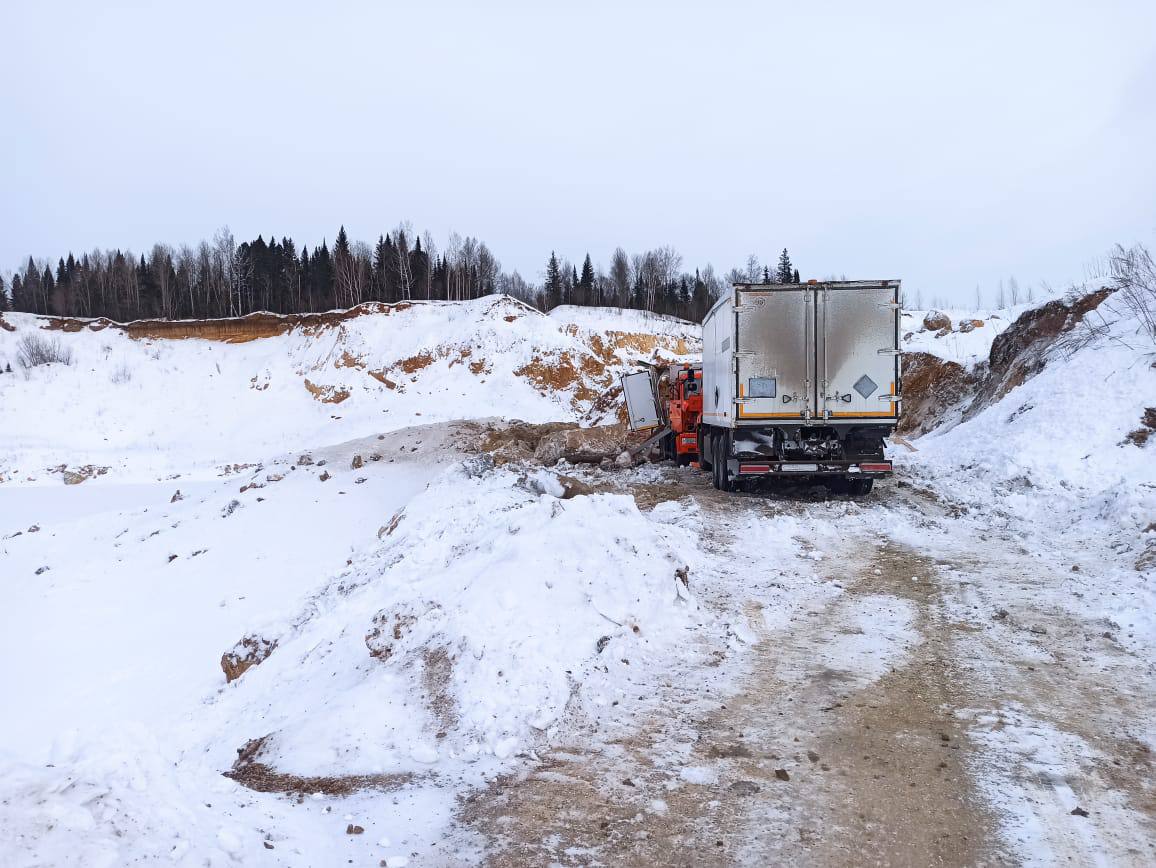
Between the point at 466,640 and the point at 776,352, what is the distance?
837 centimetres

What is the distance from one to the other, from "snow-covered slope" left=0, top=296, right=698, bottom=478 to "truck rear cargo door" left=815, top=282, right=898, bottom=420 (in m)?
24.7

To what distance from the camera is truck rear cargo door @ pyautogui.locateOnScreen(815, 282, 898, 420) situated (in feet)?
38.4

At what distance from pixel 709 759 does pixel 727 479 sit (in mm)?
9529

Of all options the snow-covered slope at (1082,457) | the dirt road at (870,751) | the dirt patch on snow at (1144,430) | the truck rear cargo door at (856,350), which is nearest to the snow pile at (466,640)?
the dirt road at (870,751)

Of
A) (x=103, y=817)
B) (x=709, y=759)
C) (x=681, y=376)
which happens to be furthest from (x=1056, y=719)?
(x=681, y=376)

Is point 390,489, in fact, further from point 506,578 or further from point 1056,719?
point 1056,719

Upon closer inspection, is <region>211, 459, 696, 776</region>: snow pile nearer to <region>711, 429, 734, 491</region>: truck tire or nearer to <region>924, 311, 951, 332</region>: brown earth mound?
<region>711, 429, 734, 491</region>: truck tire

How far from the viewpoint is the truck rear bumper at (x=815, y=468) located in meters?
12.0

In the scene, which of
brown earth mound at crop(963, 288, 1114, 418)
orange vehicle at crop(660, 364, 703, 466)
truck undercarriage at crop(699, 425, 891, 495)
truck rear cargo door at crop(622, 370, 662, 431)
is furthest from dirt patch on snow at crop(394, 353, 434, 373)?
truck undercarriage at crop(699, 425, 891, 495)

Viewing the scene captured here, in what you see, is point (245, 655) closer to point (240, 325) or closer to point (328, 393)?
point (328, 393)

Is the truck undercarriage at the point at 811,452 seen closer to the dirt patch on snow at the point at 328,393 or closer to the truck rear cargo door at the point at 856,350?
the truck rear cargo door at the point at 856,350

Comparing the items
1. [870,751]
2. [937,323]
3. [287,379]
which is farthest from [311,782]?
[287,379]

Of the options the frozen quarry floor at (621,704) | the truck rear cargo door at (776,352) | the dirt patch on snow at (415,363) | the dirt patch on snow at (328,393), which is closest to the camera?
the frozen quarry floor at (621,704)

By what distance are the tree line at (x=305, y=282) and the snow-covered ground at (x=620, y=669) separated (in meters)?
49.2
